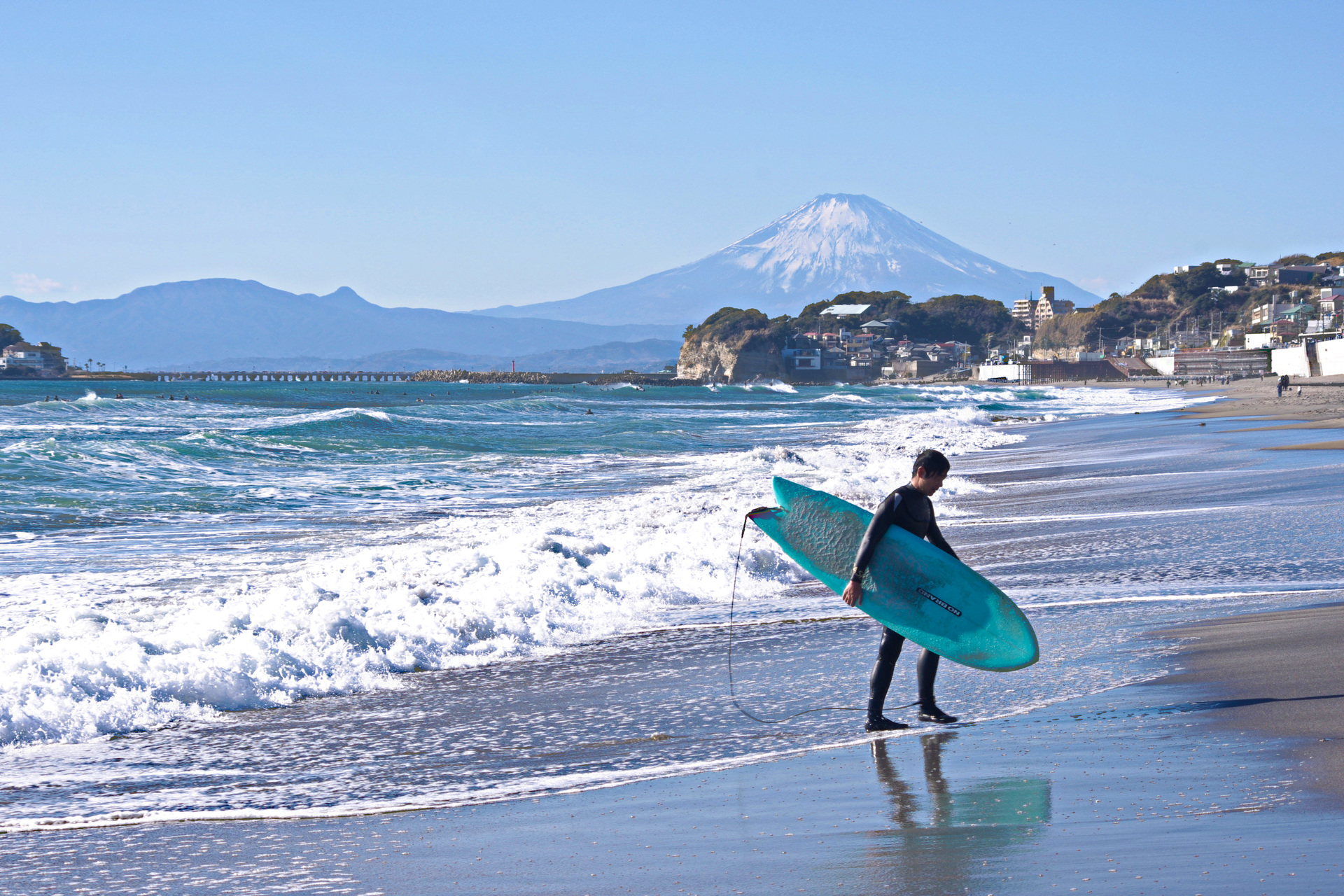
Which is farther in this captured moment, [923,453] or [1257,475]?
[1257,475]

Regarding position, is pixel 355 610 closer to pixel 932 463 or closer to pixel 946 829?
pixel 932 463

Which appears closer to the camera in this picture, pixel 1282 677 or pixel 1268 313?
pixel 1282 677

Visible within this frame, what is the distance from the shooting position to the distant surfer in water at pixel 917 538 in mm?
5914

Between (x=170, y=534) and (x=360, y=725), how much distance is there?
33.5 feet

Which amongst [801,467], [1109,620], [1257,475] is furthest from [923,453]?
[801,467]

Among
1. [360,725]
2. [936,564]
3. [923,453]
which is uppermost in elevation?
[923,453]

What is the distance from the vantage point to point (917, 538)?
6.21 metres

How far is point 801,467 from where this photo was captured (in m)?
27.1

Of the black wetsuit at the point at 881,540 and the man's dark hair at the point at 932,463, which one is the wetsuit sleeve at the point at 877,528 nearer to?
the black wetsuit at the point at 881,540

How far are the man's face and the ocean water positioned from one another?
1.26 metres

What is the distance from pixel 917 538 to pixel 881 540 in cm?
24

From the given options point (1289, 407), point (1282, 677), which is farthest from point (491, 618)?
point (1289, 407)

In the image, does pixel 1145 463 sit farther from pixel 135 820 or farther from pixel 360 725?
pixel 135 820

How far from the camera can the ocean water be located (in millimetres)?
5766
